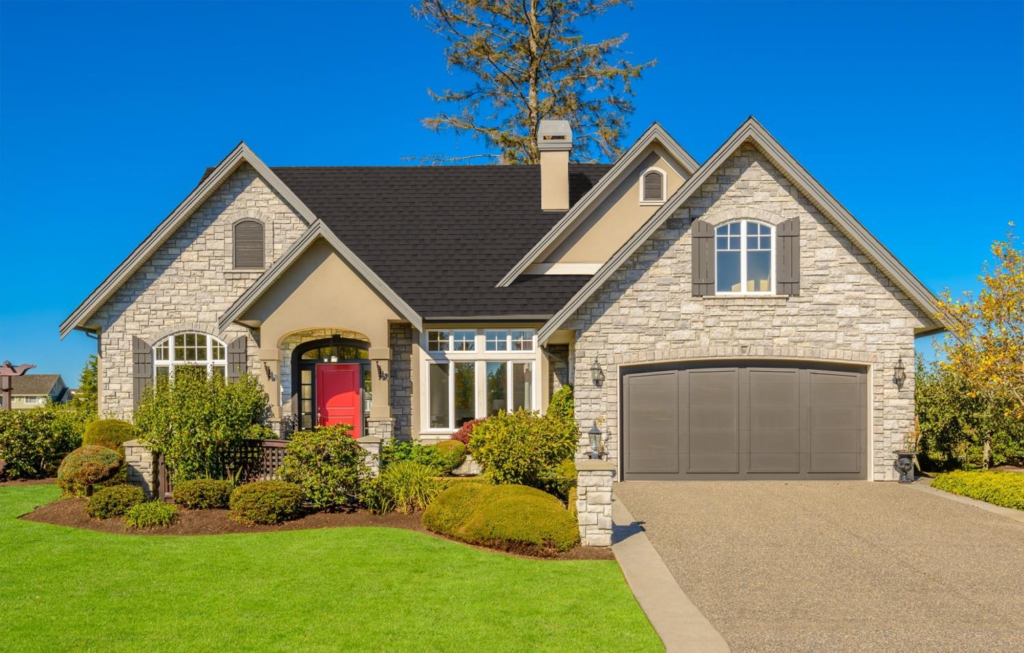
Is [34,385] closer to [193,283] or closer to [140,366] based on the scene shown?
[140,366]

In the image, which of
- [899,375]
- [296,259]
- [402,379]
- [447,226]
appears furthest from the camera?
[447,226]

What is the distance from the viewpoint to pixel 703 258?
51.6 ft

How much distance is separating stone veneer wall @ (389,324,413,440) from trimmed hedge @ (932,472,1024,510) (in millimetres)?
10513

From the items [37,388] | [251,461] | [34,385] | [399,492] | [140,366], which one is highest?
[140,366]

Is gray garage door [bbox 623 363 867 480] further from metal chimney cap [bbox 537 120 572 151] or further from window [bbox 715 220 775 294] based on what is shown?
metal chimney cap [bbox 537 120 572 151]

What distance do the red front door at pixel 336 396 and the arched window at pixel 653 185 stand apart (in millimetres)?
8037

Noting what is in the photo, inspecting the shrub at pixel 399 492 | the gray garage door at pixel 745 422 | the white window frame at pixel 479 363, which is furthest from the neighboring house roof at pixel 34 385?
the gray garage door at pixel 745 422

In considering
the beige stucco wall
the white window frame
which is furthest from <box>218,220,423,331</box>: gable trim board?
the beige stucco wall

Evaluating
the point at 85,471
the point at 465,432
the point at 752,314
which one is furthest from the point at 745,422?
the point at 85,471

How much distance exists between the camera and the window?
15.9 meters

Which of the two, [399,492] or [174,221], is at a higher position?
[174,221]

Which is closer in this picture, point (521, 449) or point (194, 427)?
point (521, 449)

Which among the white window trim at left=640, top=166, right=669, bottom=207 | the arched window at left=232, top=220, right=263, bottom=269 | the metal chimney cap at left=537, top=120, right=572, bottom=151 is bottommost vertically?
the arched window at left=232, top=220, right=263, bottom=269

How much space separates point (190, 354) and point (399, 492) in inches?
333
